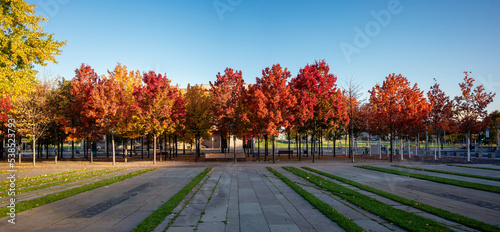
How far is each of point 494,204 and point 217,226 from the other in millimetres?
9864

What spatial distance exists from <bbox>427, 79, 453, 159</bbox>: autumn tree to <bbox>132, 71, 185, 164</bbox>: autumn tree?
31572 millimetres

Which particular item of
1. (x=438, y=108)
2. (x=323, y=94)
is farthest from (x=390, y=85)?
(x=323, y=94)

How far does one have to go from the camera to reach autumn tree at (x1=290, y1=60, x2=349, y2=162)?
28031 millimetres

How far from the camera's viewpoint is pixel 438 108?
33125mm

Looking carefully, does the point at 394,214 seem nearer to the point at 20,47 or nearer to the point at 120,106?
the point at 20,47

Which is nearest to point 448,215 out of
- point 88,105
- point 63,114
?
point 88,105

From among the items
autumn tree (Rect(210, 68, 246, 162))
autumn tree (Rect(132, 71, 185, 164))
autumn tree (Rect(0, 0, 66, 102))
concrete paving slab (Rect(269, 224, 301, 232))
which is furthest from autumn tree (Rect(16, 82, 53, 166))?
concrete paving slab (Rect(269, 224, 301, 232))

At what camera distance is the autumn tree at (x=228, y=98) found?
1090 inches

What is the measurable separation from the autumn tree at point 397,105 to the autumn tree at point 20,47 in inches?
1188

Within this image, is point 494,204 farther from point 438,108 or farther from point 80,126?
point 80,126

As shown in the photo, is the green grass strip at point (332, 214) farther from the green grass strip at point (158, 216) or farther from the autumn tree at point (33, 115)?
the autumn tree at point (33, 115)

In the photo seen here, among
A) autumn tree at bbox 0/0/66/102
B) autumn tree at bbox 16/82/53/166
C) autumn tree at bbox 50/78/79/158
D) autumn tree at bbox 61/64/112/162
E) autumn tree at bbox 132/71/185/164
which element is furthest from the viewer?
autumn tree at bbox 50/78/79/158

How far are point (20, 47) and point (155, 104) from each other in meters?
14.2

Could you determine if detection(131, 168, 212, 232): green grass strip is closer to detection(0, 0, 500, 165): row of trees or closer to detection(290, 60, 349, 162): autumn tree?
detection(0, 0, 500, 165): row of trees
